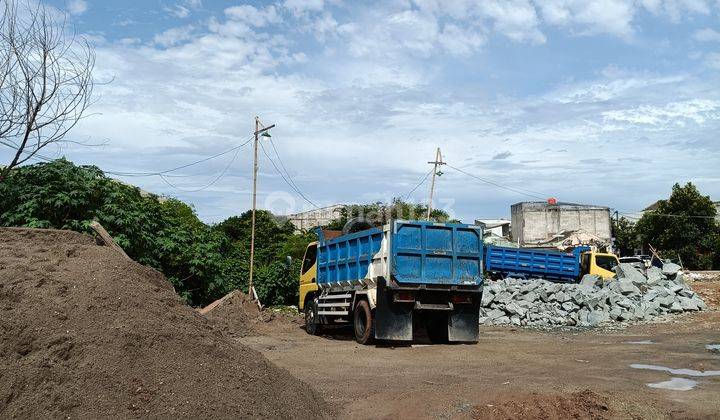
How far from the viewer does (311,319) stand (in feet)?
55.6

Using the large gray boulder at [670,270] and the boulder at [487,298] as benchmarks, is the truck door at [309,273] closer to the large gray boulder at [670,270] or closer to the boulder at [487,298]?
the boulder at [487,298]

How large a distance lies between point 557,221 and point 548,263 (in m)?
32.7

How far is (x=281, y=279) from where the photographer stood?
80.4 ft

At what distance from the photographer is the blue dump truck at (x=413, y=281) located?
13141mm

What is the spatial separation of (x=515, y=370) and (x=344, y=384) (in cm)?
318

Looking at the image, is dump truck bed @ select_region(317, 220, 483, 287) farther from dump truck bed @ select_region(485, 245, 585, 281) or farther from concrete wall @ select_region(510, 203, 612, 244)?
concrete wall @ select_region(510, 203, 612, 244)

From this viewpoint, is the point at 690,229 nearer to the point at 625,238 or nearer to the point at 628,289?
the point at 625,238

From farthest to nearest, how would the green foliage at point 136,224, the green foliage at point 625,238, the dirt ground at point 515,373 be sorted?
the green foliage at point 625,238, the green foliage at point 136,224, the dirt ground at point 515,373

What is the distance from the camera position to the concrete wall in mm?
56125

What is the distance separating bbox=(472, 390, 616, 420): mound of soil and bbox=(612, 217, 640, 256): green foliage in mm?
43654

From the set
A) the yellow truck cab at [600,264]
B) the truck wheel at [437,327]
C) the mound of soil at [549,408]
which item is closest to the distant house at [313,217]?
the yellow truck cab at [600,264]

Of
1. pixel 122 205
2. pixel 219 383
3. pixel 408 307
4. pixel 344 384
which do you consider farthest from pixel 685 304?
pixel 219 383

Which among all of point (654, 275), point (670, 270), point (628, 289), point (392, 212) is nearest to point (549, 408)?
point (628, 289)

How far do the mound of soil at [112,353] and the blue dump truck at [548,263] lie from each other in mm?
20205
